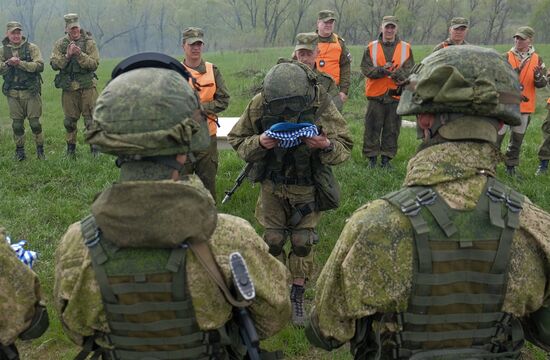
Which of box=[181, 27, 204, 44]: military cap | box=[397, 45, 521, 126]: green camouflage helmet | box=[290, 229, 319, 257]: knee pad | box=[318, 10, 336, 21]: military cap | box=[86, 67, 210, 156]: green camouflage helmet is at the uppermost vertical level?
box=[397, 45, 521, 126]: green camouflage helmet

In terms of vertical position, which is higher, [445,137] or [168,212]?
[445,137]

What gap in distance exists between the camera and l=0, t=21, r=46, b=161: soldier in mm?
8836

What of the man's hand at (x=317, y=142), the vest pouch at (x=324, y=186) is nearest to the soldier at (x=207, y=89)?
the vest pouch at (x=324, y=186)

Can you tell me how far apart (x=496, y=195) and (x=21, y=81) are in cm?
877

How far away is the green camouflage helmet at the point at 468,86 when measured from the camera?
2.17 metres

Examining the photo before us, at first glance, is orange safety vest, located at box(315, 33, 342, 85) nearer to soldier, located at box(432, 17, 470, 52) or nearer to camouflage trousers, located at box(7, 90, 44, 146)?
soldier, located at box(432, 17, 470, 52)

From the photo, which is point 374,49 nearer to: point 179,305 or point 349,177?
point 349,177

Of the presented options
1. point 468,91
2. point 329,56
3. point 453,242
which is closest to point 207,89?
point 329,56

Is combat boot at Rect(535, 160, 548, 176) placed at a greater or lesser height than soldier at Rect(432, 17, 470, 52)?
lesser

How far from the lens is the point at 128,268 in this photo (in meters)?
A: 2.14

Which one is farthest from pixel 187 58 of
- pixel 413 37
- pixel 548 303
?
pixel 413 37

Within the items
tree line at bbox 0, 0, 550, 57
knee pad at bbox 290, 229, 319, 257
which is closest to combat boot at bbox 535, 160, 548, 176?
knee pad at bbox 290, 229, 319, 257

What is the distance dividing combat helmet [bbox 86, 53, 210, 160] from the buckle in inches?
51.0

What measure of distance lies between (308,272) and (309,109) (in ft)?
4.83
